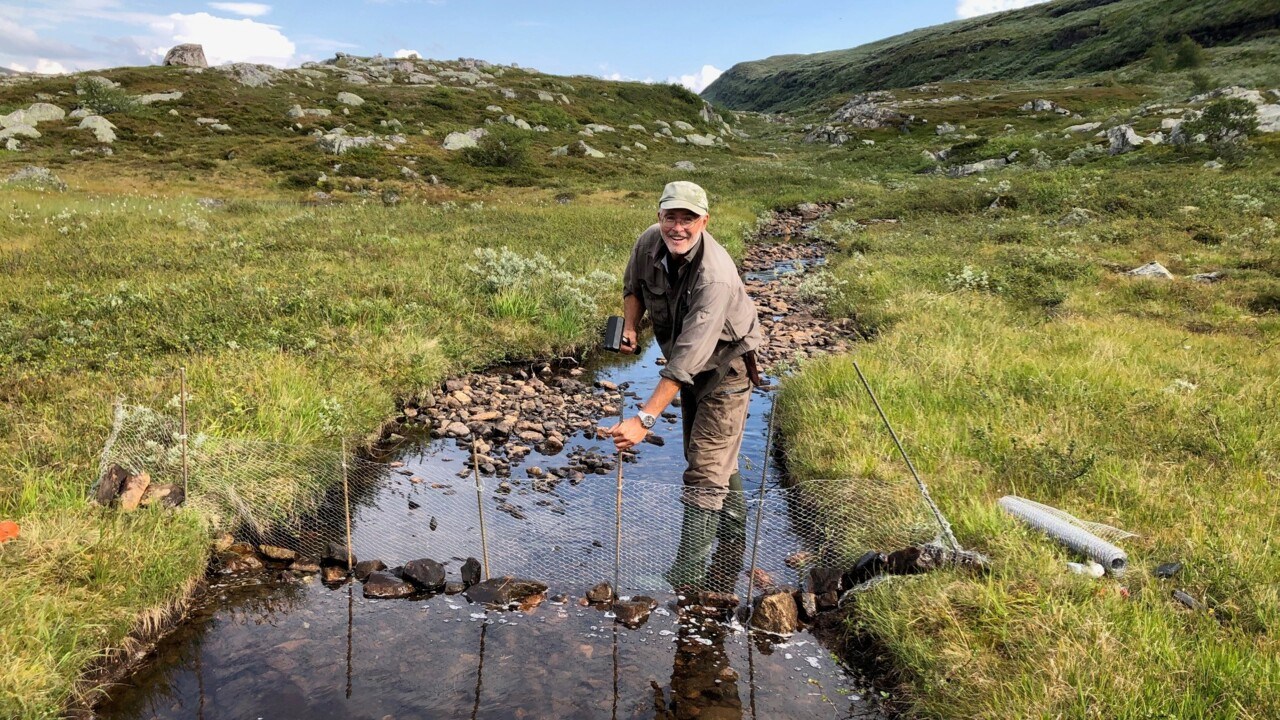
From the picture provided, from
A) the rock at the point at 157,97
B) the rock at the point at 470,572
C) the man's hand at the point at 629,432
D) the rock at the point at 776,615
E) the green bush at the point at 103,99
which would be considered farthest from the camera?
the rock at the point at 157,97

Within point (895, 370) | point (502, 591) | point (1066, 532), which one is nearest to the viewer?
point (1066, 532)


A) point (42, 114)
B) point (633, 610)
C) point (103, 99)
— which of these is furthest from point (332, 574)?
point (103, 99)

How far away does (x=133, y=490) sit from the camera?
5848mm

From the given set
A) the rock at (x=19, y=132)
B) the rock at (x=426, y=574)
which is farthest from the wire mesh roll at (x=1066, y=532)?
the rock at (x=19, y=132)

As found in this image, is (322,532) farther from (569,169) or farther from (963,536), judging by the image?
(569,169)

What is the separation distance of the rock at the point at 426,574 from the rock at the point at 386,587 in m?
0.08

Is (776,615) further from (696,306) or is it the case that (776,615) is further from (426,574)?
(426,574)

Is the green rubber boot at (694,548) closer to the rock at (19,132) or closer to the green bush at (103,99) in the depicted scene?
the rock at (19,132)

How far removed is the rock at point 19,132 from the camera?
40.9m

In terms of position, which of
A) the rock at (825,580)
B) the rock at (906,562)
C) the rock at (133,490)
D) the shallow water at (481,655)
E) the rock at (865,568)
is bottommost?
the shallow water at (481,655)

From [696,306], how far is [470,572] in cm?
318

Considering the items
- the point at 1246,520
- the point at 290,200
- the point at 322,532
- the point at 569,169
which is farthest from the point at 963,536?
the point at 569,169

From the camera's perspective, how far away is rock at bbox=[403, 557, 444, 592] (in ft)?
19.7

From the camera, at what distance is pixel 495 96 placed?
7088 cm
